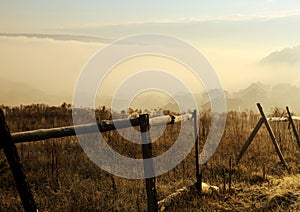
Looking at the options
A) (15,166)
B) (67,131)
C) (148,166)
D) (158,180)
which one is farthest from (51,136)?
(158,180)

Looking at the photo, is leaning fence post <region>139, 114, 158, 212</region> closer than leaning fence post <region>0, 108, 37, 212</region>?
No

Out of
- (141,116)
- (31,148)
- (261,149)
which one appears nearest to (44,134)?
(141,116)

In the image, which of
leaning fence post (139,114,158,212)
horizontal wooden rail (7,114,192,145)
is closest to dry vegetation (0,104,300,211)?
horizontal wooden rail (7,114,192,145)

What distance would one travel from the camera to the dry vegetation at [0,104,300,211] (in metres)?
6.79

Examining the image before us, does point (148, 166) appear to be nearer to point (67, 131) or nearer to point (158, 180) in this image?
point (67, 131)

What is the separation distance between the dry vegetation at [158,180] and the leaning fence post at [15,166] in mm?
680

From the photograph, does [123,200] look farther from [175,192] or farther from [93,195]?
[175,192]

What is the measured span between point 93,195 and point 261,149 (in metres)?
6.77

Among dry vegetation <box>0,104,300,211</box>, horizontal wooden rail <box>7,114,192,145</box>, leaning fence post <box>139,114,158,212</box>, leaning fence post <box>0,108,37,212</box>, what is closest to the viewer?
leaning fence post <box>0,108,37,212</box>

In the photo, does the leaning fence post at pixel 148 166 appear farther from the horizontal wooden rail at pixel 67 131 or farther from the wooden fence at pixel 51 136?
the horizontal wooden rail at pixel 67 131

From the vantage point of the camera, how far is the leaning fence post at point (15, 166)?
3.86 m

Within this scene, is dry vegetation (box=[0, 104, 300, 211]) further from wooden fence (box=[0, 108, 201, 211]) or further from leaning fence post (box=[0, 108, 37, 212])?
leaning fence post (box=[0, 108, 37, 212])

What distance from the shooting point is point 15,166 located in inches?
153

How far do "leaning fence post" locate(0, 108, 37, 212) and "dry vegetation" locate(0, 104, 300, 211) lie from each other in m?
0.68
